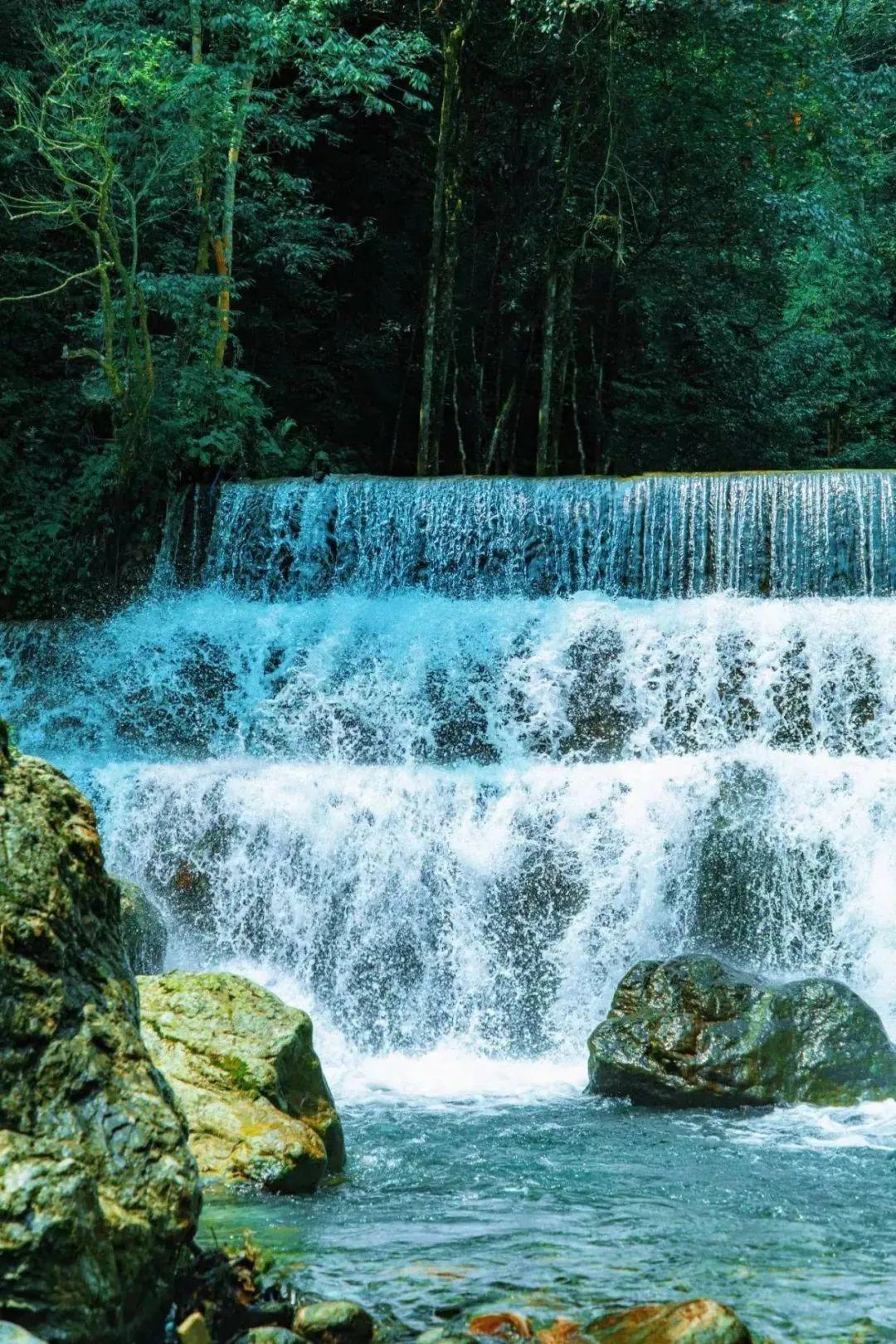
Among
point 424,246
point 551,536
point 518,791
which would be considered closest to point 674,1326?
point 518,791

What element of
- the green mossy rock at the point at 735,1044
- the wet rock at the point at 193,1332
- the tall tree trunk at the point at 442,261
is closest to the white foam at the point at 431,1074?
the green mossy rock at the point at 735,1044

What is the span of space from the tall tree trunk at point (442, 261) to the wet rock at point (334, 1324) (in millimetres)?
14465

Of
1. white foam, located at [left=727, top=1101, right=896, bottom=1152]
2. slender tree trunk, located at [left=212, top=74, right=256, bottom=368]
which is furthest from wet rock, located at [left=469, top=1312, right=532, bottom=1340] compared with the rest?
slender tree trunk, located at [left=212, top=74, right=256, bottom=368]

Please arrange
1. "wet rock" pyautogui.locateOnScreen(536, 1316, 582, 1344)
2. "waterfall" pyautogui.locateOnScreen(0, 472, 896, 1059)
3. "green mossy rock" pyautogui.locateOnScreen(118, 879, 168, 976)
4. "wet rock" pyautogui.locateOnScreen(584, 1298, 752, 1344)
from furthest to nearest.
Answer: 1. "waterfall" pyautogui.locateOnScreen(0, 472, 896, 1059)
2. "green mossy rock" pyautogui.locateOnScreen(118, 879, 168, 976)
3. "wet rock" pyautogui.locateOnScreen(536, 1316, 582, 1344)
4. "wet rock" pyautogui.locateOnScreen(584, 1298, 752, 1344)

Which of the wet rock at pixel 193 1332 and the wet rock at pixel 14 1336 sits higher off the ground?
the wet rock at pixel 14 1336

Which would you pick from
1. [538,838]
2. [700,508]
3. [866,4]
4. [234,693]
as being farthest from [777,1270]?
[866,4]

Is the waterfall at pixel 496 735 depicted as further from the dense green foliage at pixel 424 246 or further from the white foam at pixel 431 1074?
the dense green foliage at pixel 424 246

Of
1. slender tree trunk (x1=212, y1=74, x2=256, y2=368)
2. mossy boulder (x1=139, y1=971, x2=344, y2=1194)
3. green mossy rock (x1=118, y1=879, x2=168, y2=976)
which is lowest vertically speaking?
mossy boulder (x1=139, y1=971, x2=344, y2=1194)

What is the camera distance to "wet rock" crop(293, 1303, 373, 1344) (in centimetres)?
383

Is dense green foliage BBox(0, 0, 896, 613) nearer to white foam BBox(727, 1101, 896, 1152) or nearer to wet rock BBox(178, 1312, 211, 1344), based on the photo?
white foam BBox(727, 1101, 896, 1152)

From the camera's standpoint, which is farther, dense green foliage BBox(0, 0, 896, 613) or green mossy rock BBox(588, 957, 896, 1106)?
dense green foliage BBox(0, 0, 896, 613)

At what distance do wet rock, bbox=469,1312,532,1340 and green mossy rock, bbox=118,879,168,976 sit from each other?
16.7 ft

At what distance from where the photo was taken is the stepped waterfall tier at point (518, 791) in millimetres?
6199

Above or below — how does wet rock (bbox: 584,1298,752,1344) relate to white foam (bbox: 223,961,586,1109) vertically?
below
